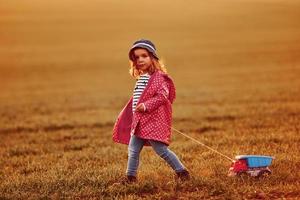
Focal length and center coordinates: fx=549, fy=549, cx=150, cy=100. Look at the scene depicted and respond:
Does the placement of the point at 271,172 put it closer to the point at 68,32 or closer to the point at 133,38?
the point at 133,38

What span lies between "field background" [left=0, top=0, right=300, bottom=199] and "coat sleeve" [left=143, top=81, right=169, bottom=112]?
37.1 inches

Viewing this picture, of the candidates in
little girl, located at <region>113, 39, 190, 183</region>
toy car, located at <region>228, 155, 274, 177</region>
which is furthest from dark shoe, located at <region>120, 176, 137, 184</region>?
toy car, located at <region>228, 155, 274, 177</region>

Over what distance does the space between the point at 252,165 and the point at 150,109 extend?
4.86 feet

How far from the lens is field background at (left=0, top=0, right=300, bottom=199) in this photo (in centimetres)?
710

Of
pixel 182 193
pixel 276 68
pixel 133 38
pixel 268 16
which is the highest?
pixel 268 16

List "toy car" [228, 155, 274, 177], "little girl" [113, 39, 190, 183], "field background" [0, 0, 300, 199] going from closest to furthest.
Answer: "little girl" [113, 39, 190, 183], "toy car" [228, 155, 274, 177], "field background" [0, 0, 300, 199]

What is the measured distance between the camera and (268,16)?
6094cm

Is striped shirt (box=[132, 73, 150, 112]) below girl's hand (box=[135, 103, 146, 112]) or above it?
above

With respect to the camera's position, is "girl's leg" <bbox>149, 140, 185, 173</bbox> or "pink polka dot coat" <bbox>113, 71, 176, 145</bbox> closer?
"pink polka dot coat" <bbox>113, 71, 176, 145</bbox>

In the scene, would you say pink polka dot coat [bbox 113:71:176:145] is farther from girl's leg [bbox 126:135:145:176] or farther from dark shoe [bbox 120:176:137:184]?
dark shoe [bbox 120:176:137:184]

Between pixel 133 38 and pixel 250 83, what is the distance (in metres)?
29.1

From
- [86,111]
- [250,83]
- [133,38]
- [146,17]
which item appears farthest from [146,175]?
[146,17]

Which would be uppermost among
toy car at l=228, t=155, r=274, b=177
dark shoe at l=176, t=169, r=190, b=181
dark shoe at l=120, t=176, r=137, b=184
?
toy car at l=228, t=155, r=274, b=177

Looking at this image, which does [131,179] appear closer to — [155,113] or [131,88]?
[155,113]
